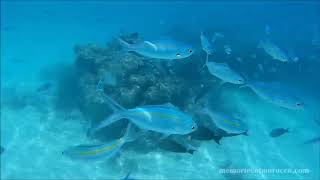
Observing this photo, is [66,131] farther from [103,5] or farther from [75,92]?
[103,5]

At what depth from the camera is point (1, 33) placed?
29.2m

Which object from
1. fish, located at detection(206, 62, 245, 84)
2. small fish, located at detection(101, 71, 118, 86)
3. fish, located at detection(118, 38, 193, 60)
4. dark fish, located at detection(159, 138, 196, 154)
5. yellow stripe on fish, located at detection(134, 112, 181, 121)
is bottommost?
small fish, located at detection(101, 71, 118, 86)

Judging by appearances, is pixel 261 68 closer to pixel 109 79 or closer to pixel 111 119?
pixel 109 79

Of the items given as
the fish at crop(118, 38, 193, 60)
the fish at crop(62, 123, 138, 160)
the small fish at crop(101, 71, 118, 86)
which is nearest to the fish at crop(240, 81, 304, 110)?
the fish at crop(118, 38, 193, 60)

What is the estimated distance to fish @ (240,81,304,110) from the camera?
18.3ft

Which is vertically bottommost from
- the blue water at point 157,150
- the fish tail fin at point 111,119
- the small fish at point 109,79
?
the blue water at point 157,150

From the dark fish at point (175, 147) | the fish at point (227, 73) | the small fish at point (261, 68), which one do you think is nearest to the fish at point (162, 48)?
the fish at point (227, 73)

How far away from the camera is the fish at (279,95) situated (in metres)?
5.59

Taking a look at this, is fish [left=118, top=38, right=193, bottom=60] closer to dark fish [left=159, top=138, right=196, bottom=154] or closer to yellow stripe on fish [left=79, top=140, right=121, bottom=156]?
yellow stripe on fish [left=79, top=140, right=121, bottom=156]

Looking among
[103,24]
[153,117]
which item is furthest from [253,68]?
[103,24]

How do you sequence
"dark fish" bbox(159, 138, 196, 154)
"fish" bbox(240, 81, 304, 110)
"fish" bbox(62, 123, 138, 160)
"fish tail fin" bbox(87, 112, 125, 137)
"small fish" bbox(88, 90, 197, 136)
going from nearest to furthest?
1. "fish tail fin" bbox(87, 112, 125, 137)
2. "small fish" bbox(88, 90, 197, 136)
3. "fish" bbox(62, 123, 138, 160)
4. "fish" bbox(240, 81, 304, 110)
5. "dark fish" bbox(159, 138, 196, 154)

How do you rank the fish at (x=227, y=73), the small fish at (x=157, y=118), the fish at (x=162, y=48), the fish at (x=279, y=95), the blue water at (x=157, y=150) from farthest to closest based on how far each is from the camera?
1. the blue water at (x=157, y=150)
2. the fish at (x=227, y=73)
3. the fish at (x=279, y=95)
4. the fish at (x=162, y=48)
5. the small fish at (x=157, y=118)

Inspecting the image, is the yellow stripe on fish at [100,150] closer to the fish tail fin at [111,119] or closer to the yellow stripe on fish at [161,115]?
the fish tail fin at [111,119]

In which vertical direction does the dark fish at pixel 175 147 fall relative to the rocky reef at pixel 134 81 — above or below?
above
